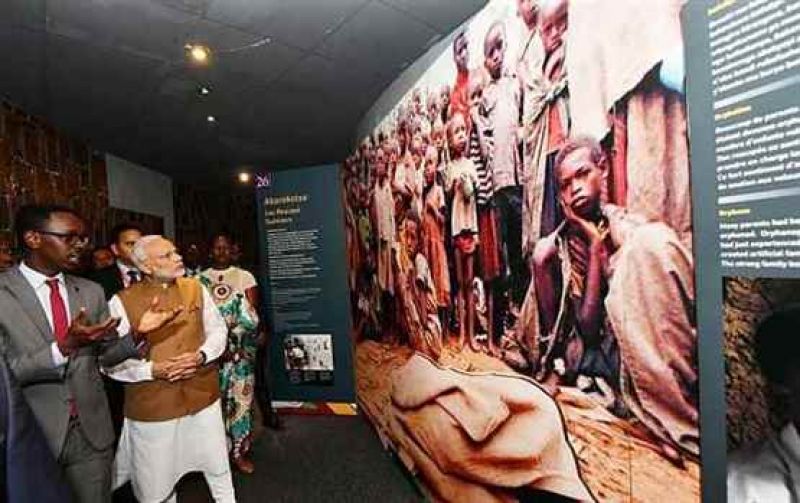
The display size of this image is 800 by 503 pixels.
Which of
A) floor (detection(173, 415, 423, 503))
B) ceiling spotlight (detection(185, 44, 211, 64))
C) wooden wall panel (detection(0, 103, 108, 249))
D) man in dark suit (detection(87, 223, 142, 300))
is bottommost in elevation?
floor (detection(173, 415, 423, 503))

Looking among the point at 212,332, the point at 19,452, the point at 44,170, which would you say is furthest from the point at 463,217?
the point at 44,170

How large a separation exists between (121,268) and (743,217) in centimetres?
360

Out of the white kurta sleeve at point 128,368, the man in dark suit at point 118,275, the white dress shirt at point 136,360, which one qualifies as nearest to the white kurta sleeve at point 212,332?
the white dress shirt at point 136,360

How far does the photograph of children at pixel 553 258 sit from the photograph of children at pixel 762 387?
0.12m

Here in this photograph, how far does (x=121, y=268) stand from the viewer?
340 centimetres

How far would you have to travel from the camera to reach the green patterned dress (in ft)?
11.5

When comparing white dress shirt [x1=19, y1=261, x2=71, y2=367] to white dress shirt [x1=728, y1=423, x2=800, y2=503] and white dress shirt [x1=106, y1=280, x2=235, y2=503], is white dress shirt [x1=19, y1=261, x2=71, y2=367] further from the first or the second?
white dress shirt [x1=728, y1=423, x2=800, y2=503]

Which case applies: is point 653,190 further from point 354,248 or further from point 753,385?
point 354,248

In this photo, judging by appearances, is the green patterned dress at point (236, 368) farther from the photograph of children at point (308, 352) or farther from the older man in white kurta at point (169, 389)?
the photograph of children at point (308, 352)

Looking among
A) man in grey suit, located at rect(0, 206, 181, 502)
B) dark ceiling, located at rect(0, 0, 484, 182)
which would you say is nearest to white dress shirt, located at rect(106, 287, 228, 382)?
man in grey suit, located at rect(0, 206, 181, 502)

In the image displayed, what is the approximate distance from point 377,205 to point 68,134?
3300mm

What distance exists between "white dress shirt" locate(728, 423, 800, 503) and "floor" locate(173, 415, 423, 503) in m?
2.30

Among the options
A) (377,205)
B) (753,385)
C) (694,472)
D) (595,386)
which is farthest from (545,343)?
(377,205)

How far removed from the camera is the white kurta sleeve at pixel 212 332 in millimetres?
2562
